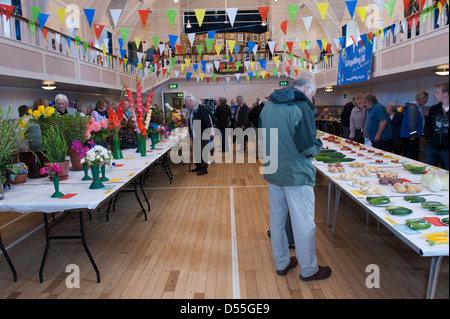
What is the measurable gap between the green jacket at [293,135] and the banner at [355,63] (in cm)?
709

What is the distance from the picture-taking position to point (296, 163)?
2.40 meters

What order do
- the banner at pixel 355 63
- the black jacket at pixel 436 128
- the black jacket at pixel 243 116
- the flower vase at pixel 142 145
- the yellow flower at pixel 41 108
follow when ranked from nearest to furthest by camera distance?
the yellow flower at pixel 41 108 → the black jacket at pixel 436 128 → the flower vase at pixel 142 145 → the banner at pixel 355 63 → the black jacket at pixel 243 116

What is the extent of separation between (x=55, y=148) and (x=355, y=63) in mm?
8619

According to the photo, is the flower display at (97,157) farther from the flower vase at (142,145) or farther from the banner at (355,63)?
the banner at (355,63)

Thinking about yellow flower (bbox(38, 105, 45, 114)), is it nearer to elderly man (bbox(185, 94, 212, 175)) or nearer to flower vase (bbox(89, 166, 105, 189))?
flower vase (bbox(89, 166, 105, 189))

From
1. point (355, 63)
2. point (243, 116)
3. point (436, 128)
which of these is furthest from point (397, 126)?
point (243, 116)

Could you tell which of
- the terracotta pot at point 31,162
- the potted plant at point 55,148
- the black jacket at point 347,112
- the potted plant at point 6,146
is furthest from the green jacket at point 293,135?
the black jacket at point 347,112

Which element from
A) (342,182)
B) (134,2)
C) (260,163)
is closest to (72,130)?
(342,182)

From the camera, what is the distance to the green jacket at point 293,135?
91.1 inches

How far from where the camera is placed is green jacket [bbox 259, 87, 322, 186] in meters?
2.31
